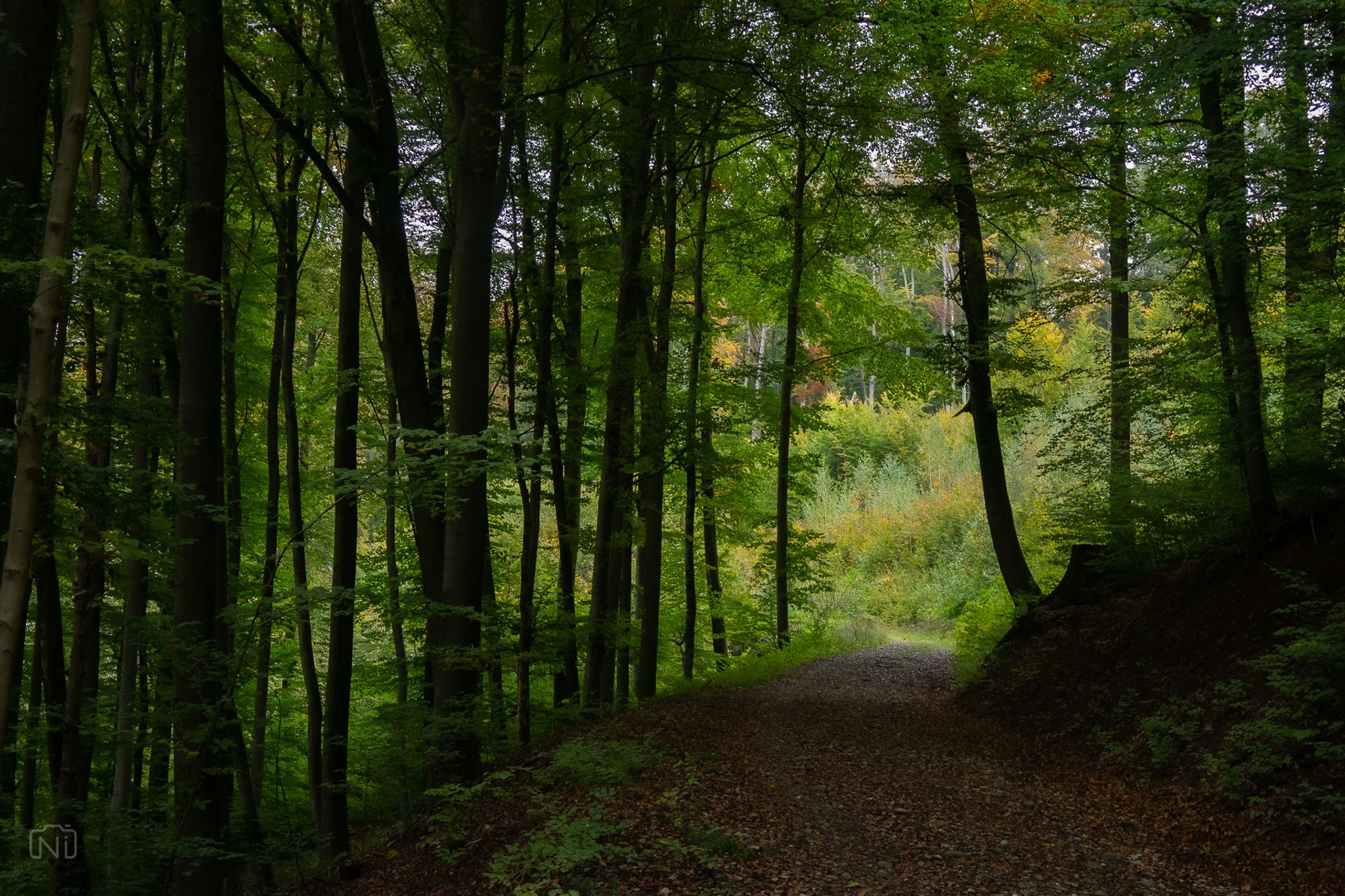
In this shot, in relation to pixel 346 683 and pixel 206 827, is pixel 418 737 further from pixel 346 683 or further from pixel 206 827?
pixel 206 827

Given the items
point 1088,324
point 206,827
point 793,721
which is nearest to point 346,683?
point 206,827

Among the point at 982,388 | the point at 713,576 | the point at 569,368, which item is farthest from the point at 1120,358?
the point at 713,576

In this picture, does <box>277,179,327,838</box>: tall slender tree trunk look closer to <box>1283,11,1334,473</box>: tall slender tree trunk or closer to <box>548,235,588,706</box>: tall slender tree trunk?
<box>548,235,588,706</box>: tall slender tree trunk

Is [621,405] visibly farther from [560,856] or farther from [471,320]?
[560,856]

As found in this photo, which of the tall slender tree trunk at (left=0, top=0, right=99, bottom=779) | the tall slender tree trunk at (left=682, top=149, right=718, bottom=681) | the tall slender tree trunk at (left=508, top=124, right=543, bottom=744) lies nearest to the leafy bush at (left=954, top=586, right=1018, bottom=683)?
the tall slender tree trunk at (left=682, top=149, right=718, bottom=681)

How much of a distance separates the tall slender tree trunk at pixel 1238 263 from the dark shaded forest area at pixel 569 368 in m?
0.05

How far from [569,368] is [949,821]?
6761mm

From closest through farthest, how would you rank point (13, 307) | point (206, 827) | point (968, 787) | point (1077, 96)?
point (13, 307), point (206, 827), point (968, 787), point (1077, 96)

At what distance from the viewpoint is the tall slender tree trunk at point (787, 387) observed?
13.9 metres

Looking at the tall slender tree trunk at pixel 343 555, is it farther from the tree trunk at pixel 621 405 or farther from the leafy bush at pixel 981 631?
the leafy bush at pixel 981 631

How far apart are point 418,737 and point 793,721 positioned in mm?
4179

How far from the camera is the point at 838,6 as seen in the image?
8.51 meters

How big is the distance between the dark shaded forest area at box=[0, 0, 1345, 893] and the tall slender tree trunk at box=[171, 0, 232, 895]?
0.13 ft

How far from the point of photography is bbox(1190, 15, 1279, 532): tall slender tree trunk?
703 centimetres
